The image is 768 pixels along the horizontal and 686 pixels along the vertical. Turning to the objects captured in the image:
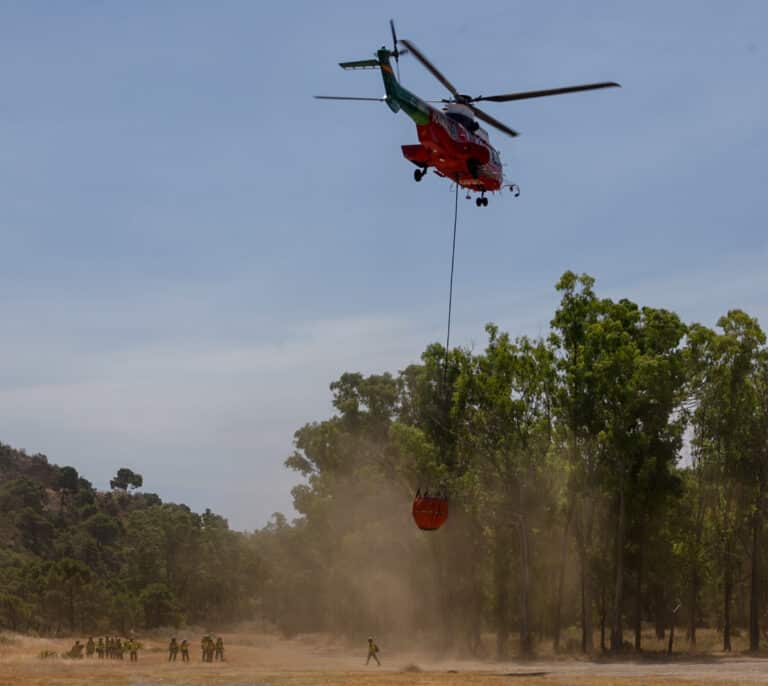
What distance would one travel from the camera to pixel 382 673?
47.1m

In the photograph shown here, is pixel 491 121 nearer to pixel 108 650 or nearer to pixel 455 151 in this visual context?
pixel 455 151

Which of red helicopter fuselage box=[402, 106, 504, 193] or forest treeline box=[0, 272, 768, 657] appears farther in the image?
forest treeline box=[0, 272, 768, 657]

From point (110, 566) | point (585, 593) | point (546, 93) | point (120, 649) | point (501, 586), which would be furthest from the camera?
point (110, 566)

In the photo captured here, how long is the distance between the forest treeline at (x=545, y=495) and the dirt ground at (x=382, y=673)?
6791 millimetres

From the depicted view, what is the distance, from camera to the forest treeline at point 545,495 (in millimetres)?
56938

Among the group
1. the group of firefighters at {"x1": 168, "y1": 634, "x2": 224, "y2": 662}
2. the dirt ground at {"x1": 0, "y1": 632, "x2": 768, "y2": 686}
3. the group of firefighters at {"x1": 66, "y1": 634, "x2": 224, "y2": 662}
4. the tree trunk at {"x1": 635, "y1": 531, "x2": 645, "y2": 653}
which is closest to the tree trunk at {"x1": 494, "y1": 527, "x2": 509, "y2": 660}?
the dirt ground at {"x1": 0, "y1": 632, "x2": 768, "y2": 686}

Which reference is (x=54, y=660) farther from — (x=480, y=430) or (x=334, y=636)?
(x=334, y=636)

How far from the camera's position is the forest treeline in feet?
187

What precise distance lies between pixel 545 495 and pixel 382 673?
58.7 ft

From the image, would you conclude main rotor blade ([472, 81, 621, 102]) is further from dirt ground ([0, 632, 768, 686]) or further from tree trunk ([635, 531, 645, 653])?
tree trunk ([635, 531, 645, 653])

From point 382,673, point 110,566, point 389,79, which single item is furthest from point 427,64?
point 110,566

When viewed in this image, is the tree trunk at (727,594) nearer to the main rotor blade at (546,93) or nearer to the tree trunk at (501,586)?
the tree trunk at (501,586)

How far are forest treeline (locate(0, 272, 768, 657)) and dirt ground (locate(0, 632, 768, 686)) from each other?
6.79m

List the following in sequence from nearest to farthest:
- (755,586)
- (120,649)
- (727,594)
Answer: (755,586)
(727,594)
(120,649)
